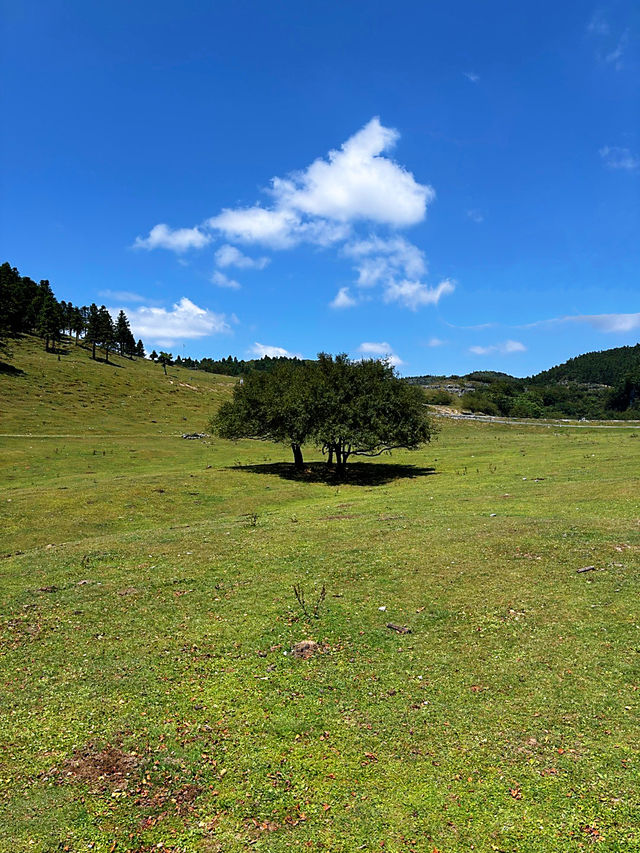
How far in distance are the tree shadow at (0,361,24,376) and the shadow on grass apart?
86.8 m

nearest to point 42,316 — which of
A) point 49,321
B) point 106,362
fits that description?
point 49,321

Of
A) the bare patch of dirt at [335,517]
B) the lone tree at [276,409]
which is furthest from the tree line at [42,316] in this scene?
the bare patch of dirt at [335,517]

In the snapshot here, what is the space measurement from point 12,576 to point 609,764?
20.4 meters

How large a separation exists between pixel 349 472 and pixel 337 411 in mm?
8024

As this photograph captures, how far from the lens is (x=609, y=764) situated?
7.55 metres

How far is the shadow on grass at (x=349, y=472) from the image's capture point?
4759cm

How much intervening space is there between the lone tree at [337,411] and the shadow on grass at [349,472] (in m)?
1.77

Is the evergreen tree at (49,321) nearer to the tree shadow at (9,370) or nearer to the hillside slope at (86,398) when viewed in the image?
the hillside slope at (86,398)

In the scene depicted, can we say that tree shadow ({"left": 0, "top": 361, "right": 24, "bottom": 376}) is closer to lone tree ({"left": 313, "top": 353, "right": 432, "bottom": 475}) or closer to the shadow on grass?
the shadow on grass

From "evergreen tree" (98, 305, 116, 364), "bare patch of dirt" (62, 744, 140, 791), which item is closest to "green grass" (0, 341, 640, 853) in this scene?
"bare patch of dirt" (62, 744, 140, 791)

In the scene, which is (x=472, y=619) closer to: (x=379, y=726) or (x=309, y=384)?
(x=379, y=726)

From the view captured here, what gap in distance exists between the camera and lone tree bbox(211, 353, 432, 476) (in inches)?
1873

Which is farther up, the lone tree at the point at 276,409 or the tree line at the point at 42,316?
the tree line at the point at 42,316

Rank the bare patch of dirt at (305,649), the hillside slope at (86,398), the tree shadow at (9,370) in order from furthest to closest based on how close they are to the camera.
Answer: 1. the tree shadow at (9,370)
2. the hillside slope at (86,398)
3. the bare patch of dirt at (305,649)
